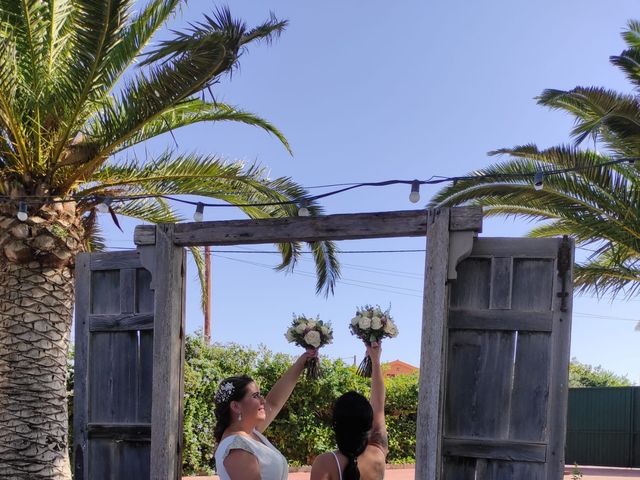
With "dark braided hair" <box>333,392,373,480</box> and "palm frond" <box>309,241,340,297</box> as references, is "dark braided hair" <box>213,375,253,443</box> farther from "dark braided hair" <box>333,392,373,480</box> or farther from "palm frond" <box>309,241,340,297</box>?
"palm frond" <box>309,241,340,297</box>

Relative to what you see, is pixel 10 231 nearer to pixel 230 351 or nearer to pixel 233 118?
pixel 233 118

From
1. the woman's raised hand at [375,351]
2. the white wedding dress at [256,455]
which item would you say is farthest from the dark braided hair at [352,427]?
the woman's raised hand at [375,351]

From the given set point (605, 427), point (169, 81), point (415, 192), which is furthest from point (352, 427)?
point (605, 427)

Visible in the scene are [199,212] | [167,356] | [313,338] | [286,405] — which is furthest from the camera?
[286,405]

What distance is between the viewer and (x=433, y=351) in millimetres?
6434

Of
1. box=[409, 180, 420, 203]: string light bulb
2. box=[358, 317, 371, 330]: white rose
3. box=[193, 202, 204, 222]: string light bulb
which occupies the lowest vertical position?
box=[358, 317, 371, 330]: white rose

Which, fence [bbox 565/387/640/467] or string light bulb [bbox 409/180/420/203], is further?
fence [bbox 565/387/640/467]

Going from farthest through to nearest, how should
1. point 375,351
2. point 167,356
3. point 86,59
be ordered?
point 86,59 → point 167,356 → point 375,351

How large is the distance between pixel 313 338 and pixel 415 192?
8.34 feet

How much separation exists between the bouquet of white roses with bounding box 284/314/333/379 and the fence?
20.3m

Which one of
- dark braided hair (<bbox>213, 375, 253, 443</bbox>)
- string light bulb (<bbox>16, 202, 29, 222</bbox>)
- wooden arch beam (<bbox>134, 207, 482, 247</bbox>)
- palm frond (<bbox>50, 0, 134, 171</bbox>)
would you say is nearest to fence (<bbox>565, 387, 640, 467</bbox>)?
palm frond (<bbox>50, 0, 134, 171</bbox>)

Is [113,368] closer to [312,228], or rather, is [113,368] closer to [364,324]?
[312,228]

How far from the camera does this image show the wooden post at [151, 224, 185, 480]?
23.0 feet

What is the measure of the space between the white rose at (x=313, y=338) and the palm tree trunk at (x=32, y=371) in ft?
17.8
